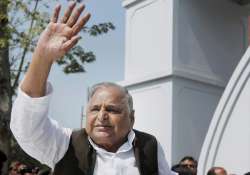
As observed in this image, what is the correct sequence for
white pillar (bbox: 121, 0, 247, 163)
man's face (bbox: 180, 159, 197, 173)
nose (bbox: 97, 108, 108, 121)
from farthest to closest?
1. white pillar (bbox: 121, 0, 247, 163)
2. man's face (bbox: 180, 159, 197, 173)
3. nose (bbox: 97, 108, 108, 121)

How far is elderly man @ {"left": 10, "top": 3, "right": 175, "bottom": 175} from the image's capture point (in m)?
2.15

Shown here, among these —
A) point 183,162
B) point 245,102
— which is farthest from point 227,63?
point 183,162

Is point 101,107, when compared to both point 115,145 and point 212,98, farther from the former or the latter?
point 212,98

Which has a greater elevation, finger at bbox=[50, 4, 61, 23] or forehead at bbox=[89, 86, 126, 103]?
finger at bbox=[50, 4, 61, 23]

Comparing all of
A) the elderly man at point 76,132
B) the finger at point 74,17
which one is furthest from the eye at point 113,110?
the finger at point 74,17

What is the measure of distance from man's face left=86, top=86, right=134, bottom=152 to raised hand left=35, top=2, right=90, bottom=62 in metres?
0.33

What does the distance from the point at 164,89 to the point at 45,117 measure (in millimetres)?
7376

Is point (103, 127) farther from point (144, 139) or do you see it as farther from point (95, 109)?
point (144, 139)

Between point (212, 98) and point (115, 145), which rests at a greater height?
point (115, 145)

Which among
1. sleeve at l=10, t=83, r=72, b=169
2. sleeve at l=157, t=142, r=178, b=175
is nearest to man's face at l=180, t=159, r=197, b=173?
sleeve at l=157, t=142, r=178, b=175

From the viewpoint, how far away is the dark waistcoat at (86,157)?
92.7 inches

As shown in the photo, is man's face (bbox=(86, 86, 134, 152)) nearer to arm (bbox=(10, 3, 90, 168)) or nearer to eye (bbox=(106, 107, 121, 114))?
eye (bbox=(106, 107, 121, 114))

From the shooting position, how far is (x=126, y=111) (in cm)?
242

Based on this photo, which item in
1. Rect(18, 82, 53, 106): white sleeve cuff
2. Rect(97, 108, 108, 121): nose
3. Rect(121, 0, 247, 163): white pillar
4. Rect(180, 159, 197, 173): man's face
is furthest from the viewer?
Rect(121, 0, 247, 163): white pillar
